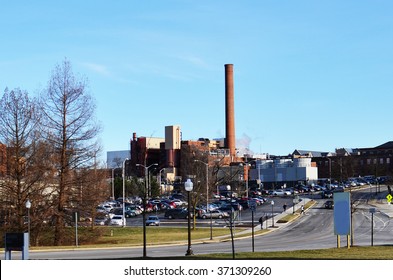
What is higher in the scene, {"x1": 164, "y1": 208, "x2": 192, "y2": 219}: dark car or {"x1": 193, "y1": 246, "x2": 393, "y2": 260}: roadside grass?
{"x1": 193, "y1": 246, "x2": 393, "y2": 260}: roadside grass

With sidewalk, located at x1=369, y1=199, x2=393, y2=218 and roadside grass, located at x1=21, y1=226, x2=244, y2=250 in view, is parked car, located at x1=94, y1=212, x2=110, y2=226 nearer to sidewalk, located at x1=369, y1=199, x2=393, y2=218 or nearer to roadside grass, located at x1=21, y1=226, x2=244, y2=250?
roadside grass, located at x1=21, y1=226, x2=244, y2=250

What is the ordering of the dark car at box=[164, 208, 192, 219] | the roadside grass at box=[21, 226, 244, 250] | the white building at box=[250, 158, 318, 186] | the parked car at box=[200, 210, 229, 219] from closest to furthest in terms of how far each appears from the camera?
1. the roadside grass at box=[21, 226, 244, 250]
2. the parked car at box=[200, 210, 229, 219]
3. the dark car at box=[164, 208, 192, 219]
4. the white building at box=[250, 158, 318, 186]

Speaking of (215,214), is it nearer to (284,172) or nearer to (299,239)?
(299,239)

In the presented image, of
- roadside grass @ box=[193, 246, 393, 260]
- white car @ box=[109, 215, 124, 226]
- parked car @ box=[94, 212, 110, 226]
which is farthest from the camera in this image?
white car @ box=[109, 215, 124, 226]

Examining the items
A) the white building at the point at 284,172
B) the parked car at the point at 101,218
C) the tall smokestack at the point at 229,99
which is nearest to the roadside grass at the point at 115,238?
the parked car at the point at 101,218

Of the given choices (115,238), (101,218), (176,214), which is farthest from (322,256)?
(176,214)

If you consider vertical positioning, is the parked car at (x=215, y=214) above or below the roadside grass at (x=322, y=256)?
below

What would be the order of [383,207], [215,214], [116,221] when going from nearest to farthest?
[116,221], [215,214], [383,207]

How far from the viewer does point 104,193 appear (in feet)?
157

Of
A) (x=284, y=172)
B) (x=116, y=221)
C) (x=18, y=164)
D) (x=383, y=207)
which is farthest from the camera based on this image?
(x=284, y=172)

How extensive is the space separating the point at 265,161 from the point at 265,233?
109 m

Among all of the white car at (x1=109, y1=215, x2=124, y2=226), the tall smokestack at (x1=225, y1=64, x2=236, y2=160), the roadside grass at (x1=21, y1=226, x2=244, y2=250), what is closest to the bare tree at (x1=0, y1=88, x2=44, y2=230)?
the roadside grass at (x1=21, y1=226, x2=244, y2=250)

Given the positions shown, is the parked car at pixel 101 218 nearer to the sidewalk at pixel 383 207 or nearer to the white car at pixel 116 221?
the white car at pixel 116 221
